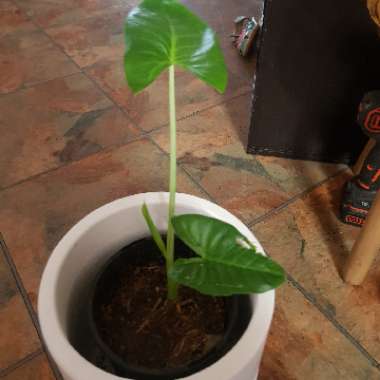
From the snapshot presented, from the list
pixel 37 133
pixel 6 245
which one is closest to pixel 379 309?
pixel 6 245

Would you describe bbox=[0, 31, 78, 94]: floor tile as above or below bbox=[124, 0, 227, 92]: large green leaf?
below

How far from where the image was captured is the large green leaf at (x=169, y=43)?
1.38ft

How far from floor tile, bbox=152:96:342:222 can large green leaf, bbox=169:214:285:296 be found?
518 mm

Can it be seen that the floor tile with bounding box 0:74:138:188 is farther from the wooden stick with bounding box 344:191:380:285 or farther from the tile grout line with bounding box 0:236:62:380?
the wooden stick with bounding box 344:191:380:285

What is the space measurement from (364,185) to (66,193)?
2.31 feet

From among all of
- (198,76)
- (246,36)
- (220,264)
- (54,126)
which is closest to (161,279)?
(220,264)

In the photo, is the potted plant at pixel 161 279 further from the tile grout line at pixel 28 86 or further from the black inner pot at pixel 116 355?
the tile grout line at pixel 28 86

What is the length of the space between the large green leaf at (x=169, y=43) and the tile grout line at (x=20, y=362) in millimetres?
570

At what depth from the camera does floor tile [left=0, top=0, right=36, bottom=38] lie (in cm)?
167

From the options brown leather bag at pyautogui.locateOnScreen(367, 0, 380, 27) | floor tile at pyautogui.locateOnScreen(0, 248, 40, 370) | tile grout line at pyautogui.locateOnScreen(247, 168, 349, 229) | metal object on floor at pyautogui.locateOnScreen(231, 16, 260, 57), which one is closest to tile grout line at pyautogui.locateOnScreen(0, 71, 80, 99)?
metal object on floor at pyautogui.locateOnScreen(231, 16, 260, 57)

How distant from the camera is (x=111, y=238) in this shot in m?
0.58

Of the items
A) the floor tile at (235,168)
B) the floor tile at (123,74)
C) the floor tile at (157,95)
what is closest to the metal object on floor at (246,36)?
the floor tile at (123,74)

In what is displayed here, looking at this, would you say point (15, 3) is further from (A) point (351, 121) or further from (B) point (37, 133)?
(A) point (351, 121)

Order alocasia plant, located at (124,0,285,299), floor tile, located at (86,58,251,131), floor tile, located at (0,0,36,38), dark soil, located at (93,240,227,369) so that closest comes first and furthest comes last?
alocasia plant, located at (124,0,285,299)
dark soil, located at (93,240,227,369)
floor tile, located at (86,58,251,131)
floor tile, located at (0,0,36,38)
